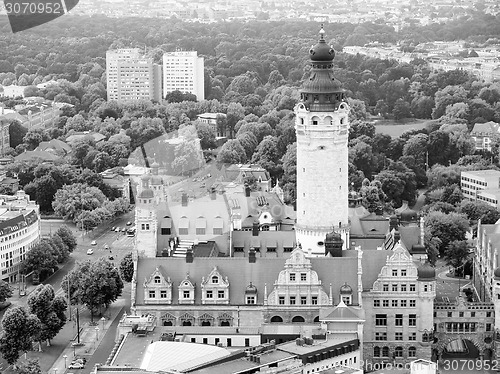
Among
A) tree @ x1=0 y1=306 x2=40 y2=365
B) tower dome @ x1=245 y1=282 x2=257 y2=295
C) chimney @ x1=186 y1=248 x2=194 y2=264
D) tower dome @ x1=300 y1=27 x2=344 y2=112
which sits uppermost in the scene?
tower dome @ x1=300 y1=27 x2=344 y2=112

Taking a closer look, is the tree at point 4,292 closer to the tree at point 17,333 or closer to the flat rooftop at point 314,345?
the tree at point 17,333

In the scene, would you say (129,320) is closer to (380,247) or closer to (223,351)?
(223,351)

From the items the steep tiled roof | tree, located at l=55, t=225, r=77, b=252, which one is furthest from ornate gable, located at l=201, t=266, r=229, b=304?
tree, located at l=55, t=225, r=77, b=252

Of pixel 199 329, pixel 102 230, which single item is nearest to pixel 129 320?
pixel 199 329

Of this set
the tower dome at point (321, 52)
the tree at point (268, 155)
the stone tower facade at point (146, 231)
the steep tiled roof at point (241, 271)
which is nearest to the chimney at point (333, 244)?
the steep tiled roof at point (241, 271)

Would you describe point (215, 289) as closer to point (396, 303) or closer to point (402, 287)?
point (396, 303)

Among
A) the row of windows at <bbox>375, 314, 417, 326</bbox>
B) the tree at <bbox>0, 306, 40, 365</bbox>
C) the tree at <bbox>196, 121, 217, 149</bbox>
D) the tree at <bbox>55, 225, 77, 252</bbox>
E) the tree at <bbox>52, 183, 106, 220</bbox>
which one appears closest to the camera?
the row of windows at <bbox>375, 314, 417, 326</bbox>

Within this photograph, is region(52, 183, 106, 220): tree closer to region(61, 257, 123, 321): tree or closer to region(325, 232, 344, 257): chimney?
region(61, 257, 123, 321): tree
